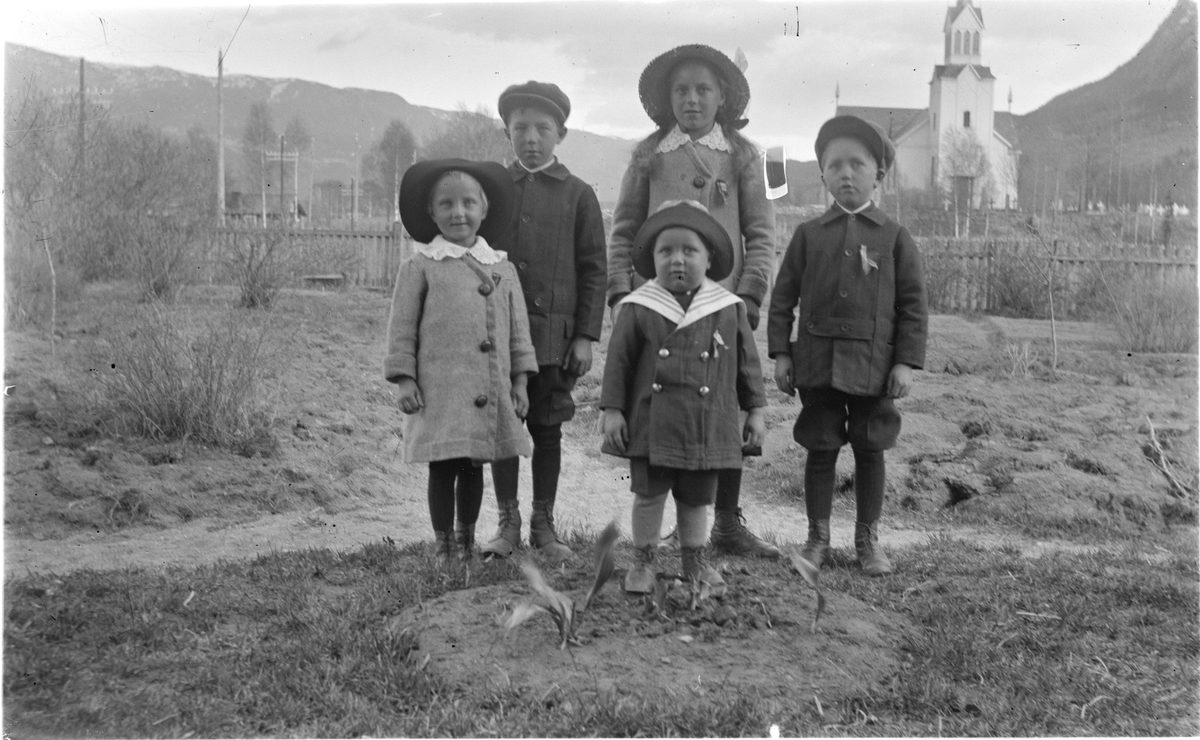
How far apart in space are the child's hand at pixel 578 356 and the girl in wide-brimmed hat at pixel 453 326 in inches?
13.2

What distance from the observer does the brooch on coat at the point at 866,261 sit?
13.5ft

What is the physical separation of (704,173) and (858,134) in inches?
25.3

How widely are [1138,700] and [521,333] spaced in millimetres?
2526

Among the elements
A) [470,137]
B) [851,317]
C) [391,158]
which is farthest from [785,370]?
[391,158]

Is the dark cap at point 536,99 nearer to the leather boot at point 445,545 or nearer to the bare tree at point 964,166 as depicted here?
the leather boot at point 445,545

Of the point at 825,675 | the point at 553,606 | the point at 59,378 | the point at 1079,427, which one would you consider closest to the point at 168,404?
the point at 59,378

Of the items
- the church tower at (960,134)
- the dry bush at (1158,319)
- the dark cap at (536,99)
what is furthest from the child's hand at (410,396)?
the church tower at (960,134)

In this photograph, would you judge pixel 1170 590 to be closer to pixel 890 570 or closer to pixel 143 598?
pixel 890 570

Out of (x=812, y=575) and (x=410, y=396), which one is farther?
(x=410, y=396)

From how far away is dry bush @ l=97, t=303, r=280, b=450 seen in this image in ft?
21.8

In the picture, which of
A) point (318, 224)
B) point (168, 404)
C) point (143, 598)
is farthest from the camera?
point (318, 224)

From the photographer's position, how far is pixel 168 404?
21.8 ft

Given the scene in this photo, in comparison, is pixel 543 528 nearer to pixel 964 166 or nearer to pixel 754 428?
pixel 754 428

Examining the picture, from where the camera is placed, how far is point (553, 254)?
4312 millimetres
